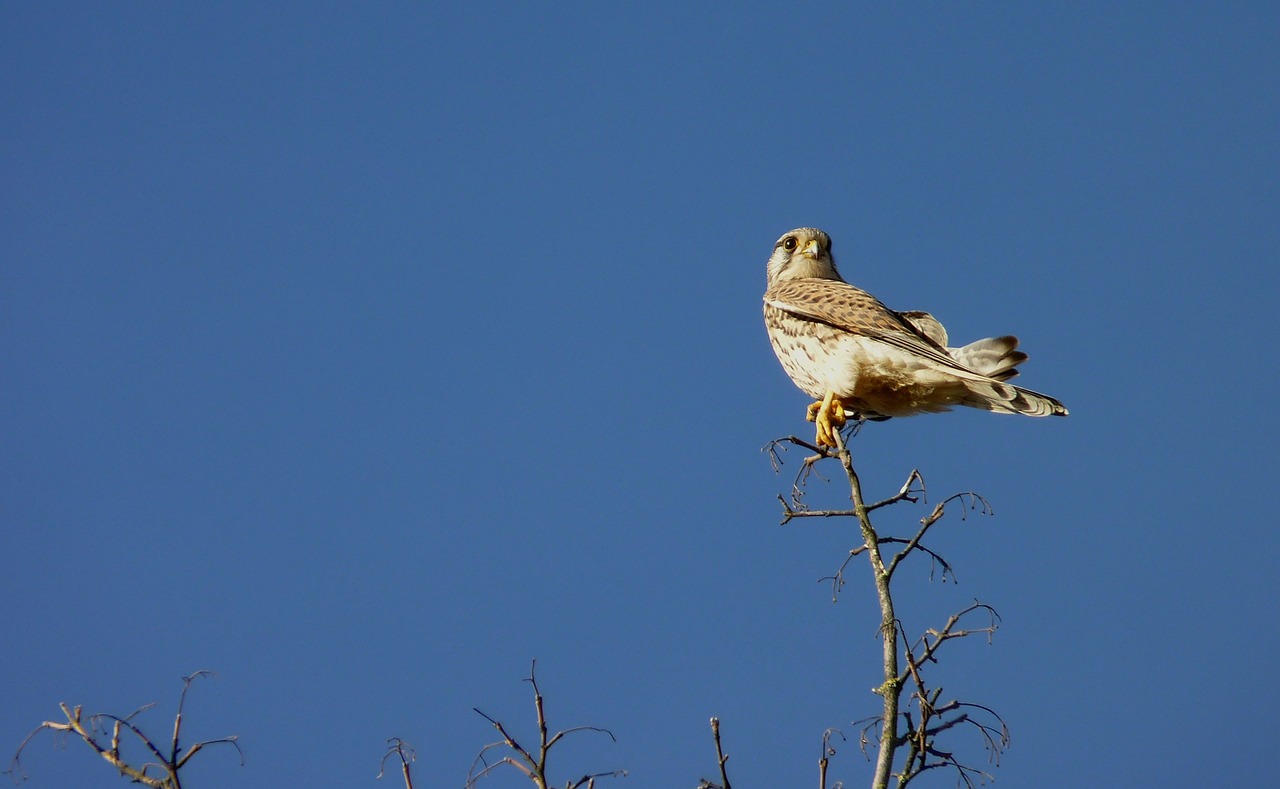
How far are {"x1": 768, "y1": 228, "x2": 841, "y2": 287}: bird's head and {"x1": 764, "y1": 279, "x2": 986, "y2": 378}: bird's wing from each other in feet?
2.09

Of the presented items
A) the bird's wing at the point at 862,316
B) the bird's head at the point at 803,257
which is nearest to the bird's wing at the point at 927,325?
the bird's wing at the point at 862,316

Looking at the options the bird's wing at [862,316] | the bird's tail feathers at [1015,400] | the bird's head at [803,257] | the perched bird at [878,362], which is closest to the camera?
the bird's tail feathers at [1015,400]

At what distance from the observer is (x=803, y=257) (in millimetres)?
6039

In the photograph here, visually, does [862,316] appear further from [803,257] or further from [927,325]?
[803,257]

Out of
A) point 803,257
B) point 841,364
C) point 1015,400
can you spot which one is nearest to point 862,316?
point 841,364

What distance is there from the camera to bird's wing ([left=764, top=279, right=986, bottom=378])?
14.7ft

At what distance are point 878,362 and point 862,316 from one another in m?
0.29

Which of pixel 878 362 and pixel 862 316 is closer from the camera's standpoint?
pixel 878 362

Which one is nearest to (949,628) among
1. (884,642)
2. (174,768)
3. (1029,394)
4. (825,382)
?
(884,642)

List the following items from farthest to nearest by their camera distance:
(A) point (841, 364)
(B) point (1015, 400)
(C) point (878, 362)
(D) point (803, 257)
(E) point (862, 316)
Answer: (D) point (803, 257) < (E) point (862, 316) < (A) point (841, 364) < (C) point (878, 362) < (B) point (1015, 400)

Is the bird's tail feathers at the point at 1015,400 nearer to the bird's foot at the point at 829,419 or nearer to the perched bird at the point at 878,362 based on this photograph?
the perched bird at the point at 878,362

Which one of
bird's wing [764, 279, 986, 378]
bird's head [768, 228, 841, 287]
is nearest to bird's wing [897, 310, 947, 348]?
bird's wing [764, 279, 986, 378]

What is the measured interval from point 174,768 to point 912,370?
309 centimetres

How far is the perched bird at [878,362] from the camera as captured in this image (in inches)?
171
